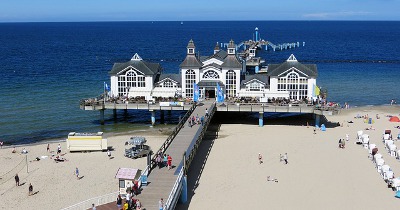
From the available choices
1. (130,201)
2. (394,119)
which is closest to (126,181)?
(130,201)

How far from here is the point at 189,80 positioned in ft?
158

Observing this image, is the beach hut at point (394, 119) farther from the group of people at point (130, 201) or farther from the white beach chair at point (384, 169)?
the group of people at point (130, 201)

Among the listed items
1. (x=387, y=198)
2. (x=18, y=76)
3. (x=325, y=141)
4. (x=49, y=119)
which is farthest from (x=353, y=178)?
(x=18, y=76)

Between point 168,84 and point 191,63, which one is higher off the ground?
point 191,63

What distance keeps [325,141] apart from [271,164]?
839cm

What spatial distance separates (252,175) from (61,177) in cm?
1214

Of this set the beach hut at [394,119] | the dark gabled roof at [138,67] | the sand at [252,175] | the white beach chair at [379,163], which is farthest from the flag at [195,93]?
the beach hut at [394,119]

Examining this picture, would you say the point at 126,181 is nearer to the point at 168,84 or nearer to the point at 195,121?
the point at 195,121

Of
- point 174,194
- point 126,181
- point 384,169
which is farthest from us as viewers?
point 384,169

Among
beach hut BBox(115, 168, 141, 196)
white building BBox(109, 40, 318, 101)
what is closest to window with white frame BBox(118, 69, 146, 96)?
white building BBox(109, 40, 318, 101)

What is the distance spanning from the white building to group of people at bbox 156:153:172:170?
63.8 ft

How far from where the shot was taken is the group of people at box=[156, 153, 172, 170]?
27.6 meters

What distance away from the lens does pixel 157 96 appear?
47344 millimetres

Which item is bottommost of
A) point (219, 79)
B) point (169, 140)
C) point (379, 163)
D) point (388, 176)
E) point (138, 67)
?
point (388, 176)
